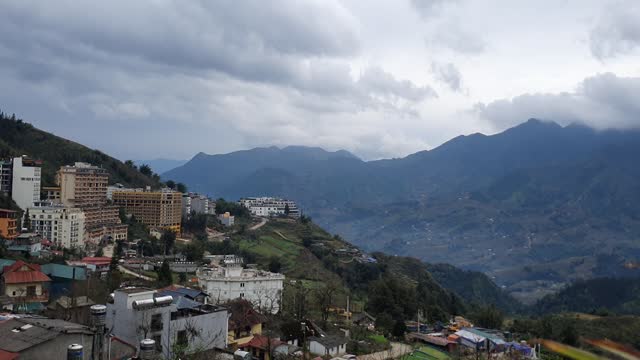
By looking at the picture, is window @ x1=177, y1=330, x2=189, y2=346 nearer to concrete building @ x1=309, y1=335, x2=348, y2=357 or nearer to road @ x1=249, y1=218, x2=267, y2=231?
concrete building @ x1=309, y1=335, x2=348, y2=357

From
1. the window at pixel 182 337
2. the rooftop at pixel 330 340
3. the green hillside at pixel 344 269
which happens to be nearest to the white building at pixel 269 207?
the green hillside at pixel 344 269

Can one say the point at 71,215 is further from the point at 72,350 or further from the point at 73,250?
the point at 72,350

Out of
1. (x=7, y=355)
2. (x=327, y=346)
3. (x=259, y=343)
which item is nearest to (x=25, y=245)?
(x=259, y=343)

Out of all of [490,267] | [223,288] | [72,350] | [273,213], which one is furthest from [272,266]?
[490,267]

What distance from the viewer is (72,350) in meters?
8.56

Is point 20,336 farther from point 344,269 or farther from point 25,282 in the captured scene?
point 344,269

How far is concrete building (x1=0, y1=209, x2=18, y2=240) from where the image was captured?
37.7 m

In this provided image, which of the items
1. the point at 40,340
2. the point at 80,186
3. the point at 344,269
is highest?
the point at 80,186

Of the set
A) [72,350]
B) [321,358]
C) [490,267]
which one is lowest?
[490,267]

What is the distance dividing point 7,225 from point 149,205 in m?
19.3

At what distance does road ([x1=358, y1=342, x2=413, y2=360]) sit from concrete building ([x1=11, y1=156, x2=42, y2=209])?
32333 millimetres

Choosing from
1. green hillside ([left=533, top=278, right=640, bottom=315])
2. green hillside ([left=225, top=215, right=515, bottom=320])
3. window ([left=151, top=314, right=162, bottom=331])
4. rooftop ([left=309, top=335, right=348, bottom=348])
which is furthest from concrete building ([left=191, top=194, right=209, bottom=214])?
window ([left=151, top=314, right=162, bottom=331])

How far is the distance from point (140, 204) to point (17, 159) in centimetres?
1294

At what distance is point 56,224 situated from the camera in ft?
138
